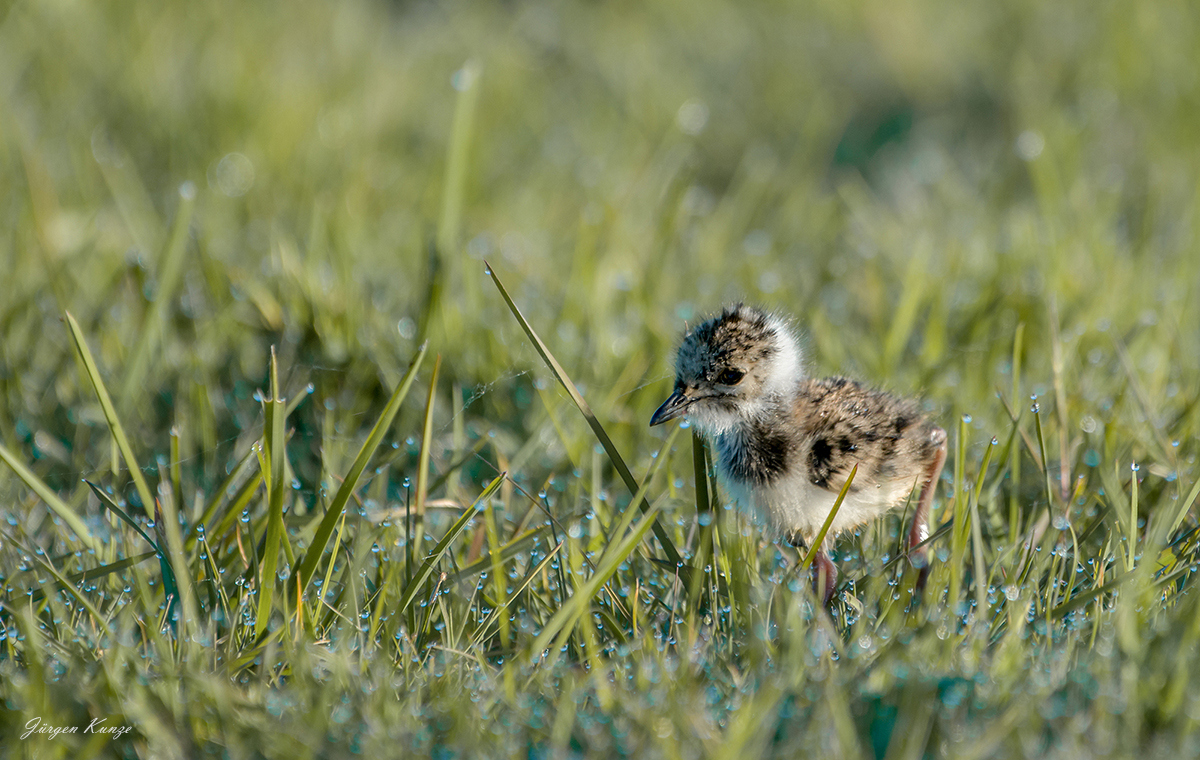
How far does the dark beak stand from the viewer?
104 inches

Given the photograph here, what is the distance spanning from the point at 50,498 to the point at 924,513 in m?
2.02

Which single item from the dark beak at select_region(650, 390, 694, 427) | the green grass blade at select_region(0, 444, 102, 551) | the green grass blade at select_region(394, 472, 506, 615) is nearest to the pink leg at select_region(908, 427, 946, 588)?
the dark beak at select_region(650, 390, 694, 427)

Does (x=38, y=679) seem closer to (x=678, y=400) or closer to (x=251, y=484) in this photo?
(x=251, y=484)

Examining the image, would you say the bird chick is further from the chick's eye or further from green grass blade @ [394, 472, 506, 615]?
green grass blade @ [394, 472, 506, 615]

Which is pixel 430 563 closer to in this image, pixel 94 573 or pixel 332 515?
pixel 332 515

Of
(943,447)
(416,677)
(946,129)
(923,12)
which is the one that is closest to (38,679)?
(416,677)

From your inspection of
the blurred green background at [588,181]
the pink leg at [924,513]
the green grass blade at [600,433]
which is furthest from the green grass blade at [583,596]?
the blurred green background at [588,181]

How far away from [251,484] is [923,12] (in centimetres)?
611

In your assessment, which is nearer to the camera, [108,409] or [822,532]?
[822,532]

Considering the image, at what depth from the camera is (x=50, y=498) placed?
7.77 feet

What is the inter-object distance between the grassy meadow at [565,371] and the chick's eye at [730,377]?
0.79 ft

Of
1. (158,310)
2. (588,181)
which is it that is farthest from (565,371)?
(588,181)

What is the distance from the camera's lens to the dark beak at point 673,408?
2.65 metres

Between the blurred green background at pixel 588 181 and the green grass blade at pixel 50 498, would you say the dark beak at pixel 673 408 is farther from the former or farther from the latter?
the green grass blade at pixel 50 498
